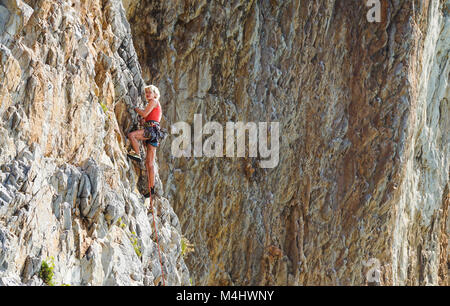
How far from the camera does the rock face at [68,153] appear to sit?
647cm

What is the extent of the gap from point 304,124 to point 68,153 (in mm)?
13672

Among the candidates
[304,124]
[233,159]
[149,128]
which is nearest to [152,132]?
[149,128]

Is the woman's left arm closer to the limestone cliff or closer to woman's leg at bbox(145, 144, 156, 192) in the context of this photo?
the limestone cliff

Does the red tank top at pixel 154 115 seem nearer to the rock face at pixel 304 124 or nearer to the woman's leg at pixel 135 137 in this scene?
the woman's leg at pixel 135 137

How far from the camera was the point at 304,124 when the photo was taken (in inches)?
800

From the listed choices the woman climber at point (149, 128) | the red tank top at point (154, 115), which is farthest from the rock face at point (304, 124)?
the red tank top at point (154, 115)

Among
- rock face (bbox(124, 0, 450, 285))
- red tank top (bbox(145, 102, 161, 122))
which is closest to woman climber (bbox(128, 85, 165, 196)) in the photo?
red tank top (bbox(145, 102, 161, 122))

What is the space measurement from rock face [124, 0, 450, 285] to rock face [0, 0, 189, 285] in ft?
20.0

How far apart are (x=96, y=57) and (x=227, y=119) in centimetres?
839

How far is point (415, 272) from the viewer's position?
25422mm

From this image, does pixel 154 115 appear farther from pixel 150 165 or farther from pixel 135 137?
pixel 150 165

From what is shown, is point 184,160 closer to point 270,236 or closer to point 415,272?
point 270,236

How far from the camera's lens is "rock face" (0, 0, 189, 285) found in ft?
21.2
